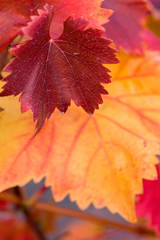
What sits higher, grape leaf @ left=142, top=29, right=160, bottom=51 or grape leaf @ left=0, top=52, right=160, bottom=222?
grape leaf @ left=0, top=52, right=160, bottom=222

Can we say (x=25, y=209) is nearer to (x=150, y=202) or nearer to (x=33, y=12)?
(x=150, y=202)

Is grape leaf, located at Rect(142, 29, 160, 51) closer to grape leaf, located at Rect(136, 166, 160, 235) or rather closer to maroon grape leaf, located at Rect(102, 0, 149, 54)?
maroon grape leaf, located at Rect(102, 0, 149, 54)

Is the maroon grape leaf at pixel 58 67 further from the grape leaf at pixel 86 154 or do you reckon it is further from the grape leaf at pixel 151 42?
Result: the grape leaf at pixel 151 42

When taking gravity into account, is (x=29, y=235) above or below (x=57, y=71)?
below

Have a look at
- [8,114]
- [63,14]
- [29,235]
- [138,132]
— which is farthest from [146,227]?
[63,14]

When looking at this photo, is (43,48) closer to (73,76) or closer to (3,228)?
(73,76)

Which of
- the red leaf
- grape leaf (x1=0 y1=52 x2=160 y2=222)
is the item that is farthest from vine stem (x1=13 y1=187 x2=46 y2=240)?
the red leaf

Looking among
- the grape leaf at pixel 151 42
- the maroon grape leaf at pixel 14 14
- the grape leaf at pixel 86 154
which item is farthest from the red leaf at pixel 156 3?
the maroon grape leaf at pixel 14 14
